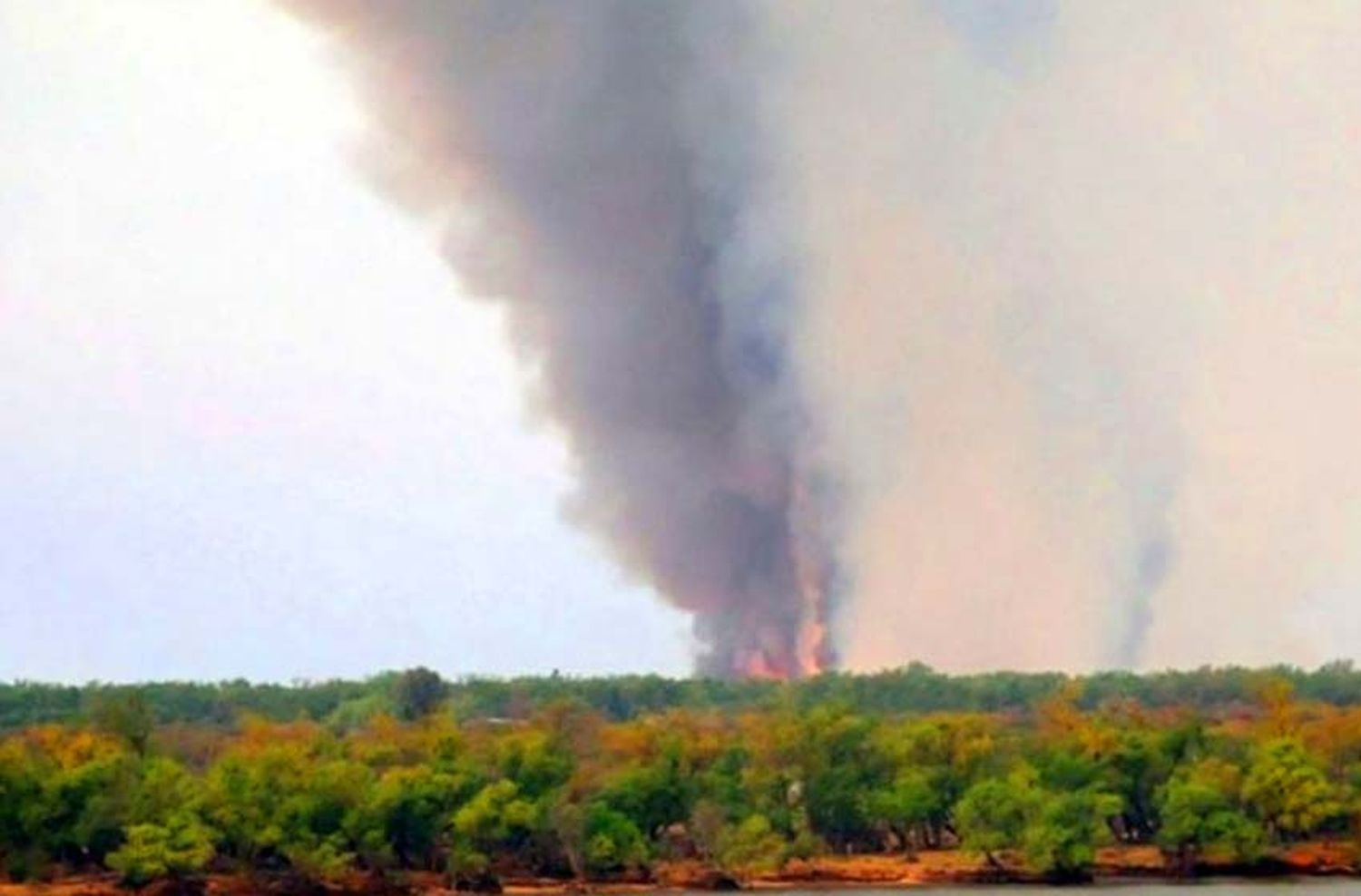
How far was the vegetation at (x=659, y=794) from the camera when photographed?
5056cm

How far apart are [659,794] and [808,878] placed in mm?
3355

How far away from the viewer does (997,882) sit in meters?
52.8

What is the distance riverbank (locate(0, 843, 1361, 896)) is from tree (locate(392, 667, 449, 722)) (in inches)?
1045

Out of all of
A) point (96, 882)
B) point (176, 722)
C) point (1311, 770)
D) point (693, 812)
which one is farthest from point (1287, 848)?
point (176, 722)

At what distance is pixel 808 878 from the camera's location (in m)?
53.6

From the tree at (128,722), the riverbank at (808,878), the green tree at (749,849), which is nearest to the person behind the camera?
the riverbank at (808,878)

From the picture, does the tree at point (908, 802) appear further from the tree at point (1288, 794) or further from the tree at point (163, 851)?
the tree at point (163, 851)

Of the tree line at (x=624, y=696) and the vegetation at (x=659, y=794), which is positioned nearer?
the vegetation at (x=659, y=794)

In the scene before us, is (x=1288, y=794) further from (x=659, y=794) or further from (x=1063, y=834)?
(x=659, y=794)

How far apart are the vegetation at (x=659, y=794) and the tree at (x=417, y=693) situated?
16.2 m

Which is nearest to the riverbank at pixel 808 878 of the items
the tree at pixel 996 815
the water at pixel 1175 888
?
the water at pixel 1175 888

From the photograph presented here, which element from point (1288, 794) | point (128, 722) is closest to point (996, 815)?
point (1288, 794)

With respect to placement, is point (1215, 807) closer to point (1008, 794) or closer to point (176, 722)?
point (1008, 794)

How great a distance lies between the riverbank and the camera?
50188 mm
